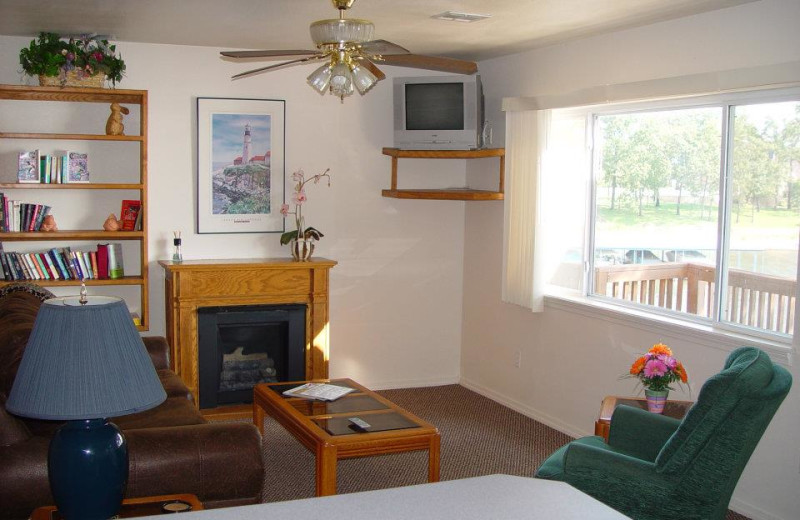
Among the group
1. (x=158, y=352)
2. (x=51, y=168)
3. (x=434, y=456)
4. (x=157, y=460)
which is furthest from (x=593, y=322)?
(x=51, y=168)

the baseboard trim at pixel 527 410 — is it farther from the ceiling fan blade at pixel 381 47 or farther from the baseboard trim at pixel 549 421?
the ceiling fan blade at pixel 381 47

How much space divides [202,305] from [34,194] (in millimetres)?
1291

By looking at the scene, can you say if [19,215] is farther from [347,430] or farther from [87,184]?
[347,430]

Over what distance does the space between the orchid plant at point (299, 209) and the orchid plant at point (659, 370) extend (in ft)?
8.91

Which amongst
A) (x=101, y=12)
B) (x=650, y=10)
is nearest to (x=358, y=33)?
(x=650, y=10)

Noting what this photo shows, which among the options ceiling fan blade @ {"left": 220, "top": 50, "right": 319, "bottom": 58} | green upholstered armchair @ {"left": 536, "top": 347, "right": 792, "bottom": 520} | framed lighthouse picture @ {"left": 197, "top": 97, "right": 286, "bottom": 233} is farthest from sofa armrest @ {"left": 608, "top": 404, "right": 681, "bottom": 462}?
framed lighthouse picture @ {"left": 197, "top": 97, "right": 286, "bottom": 233}

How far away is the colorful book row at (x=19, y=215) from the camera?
16.7 ft

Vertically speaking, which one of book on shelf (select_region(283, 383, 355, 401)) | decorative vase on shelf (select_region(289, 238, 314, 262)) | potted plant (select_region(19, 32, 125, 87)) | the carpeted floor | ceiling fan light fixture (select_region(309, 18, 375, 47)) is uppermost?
potted plant (select_region(19, 32, 125, 87))

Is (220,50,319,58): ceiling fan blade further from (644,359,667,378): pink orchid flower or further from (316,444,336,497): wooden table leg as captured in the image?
(644,359,667,378): pink orchid flower

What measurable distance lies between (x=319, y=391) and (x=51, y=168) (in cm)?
227

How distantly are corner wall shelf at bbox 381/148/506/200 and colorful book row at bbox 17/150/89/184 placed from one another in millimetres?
2081

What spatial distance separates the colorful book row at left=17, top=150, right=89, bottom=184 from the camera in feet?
16.9

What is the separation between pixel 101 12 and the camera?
174 inches

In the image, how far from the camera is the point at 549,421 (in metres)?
5.43
